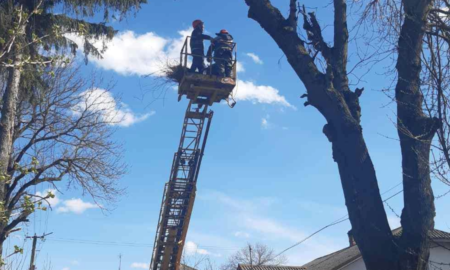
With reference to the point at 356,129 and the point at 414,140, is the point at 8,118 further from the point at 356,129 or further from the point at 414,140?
the point at 414,140

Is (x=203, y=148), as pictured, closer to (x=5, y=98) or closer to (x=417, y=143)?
(x=5, y=98)

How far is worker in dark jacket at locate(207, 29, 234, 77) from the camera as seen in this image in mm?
10938

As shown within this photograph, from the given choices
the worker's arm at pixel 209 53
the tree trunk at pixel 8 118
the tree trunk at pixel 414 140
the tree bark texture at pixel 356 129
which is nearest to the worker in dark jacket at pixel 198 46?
the worker's arm at pixel 209 53

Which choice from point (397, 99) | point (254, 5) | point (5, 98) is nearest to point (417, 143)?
point (397, 99)

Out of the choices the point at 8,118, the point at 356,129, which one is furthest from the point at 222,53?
the point at 356,129

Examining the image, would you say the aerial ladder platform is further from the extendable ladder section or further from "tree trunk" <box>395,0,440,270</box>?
"tree trunk" <box>395,0,440,270</box>

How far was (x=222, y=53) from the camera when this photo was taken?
11.1m

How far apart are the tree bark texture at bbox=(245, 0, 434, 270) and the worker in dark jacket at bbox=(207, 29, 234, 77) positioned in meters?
5.45

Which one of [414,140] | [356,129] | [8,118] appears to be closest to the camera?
[414,140]

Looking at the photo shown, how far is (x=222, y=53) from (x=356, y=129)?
6.77 metres

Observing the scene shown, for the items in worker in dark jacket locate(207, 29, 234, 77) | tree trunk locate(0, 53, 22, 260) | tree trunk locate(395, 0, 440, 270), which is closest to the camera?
tree trunk locate(395, 0, 440, 270)

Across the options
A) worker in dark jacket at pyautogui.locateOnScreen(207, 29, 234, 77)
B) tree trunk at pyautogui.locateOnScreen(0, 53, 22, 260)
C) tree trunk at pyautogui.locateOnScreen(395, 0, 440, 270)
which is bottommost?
tree trunk at pyautogui.locateOnScreen(395, 0, 440, 270)

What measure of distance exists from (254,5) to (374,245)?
285 centimetres

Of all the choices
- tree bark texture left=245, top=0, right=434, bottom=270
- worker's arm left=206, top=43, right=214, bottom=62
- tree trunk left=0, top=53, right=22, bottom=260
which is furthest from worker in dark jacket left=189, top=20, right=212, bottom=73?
tree bark texture left=245, top=0, right=434, bottom=270
